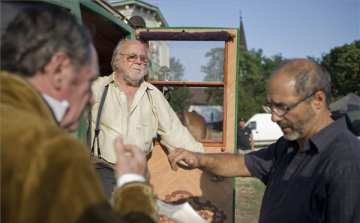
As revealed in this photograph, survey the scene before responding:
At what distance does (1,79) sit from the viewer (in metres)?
1.36

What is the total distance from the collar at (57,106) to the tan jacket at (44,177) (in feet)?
0.39

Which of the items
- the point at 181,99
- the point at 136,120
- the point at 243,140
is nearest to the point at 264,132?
the point at 181,99

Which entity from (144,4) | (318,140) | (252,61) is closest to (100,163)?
(318,140)

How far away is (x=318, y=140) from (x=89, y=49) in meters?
1.46

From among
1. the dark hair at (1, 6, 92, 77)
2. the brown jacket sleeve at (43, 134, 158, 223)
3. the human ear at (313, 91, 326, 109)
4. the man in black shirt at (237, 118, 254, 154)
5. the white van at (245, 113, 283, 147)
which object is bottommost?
the white van at (245, 113, 283, 147)

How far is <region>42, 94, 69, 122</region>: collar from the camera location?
141 cm

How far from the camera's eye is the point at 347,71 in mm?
25969

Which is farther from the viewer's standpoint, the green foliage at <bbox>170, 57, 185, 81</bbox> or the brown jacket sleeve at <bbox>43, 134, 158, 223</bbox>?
the green foliage at <bbox>170, 57, 185, 81</bbox>

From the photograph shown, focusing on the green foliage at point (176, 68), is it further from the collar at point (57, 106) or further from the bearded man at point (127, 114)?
the collar at point (57, 106)

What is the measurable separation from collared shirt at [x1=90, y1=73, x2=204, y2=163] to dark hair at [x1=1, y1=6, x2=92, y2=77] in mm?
2138

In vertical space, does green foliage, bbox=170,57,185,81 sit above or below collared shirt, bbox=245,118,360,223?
above

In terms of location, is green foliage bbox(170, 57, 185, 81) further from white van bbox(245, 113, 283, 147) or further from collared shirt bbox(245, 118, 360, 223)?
white van bbox(245, 113, 283, 147)

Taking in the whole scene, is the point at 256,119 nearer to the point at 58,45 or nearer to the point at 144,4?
the point at 144,4

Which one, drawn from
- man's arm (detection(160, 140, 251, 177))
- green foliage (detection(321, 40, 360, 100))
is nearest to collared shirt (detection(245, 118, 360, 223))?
man's arm (detection(160, 140, 251, 177))
